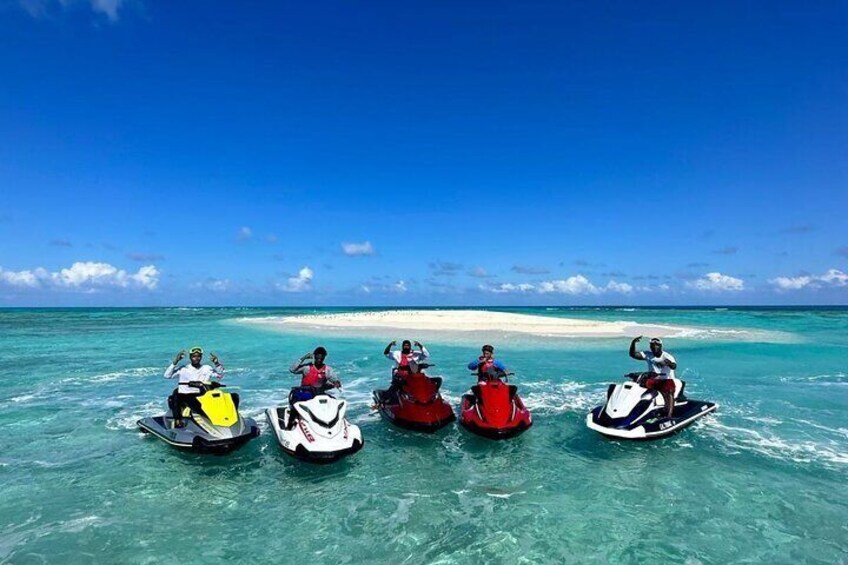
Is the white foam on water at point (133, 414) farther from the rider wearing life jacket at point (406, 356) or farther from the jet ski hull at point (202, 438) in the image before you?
the rider wearing life jacket at point (406, 356)

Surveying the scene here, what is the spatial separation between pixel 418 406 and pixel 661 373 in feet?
17.1

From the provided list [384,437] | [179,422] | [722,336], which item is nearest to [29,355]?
[179,422]

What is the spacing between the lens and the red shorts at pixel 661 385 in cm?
1012

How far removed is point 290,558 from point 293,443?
271 centimetres

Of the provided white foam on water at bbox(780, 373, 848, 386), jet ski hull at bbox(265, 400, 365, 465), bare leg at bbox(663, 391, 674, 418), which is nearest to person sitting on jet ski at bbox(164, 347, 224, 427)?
jet ski hull at bbox(265, 400, 365, 465)

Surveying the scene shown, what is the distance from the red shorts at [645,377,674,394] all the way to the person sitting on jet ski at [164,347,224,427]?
29.0 feet

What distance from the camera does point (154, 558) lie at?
232 inches

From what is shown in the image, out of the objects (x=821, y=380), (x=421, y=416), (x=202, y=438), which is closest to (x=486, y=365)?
(x=421, y=416)

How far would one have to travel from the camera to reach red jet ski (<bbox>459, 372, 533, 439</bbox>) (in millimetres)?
9547

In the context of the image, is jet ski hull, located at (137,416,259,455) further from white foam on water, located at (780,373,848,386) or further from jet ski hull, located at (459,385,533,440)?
white foam on water, located at (780,373,848,386)

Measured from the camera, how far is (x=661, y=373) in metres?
10.4

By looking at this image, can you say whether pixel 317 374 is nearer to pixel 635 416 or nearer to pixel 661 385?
pixel 635 416

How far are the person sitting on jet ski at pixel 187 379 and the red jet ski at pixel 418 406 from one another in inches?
151

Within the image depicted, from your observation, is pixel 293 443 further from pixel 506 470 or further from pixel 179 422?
pixel 506 470
